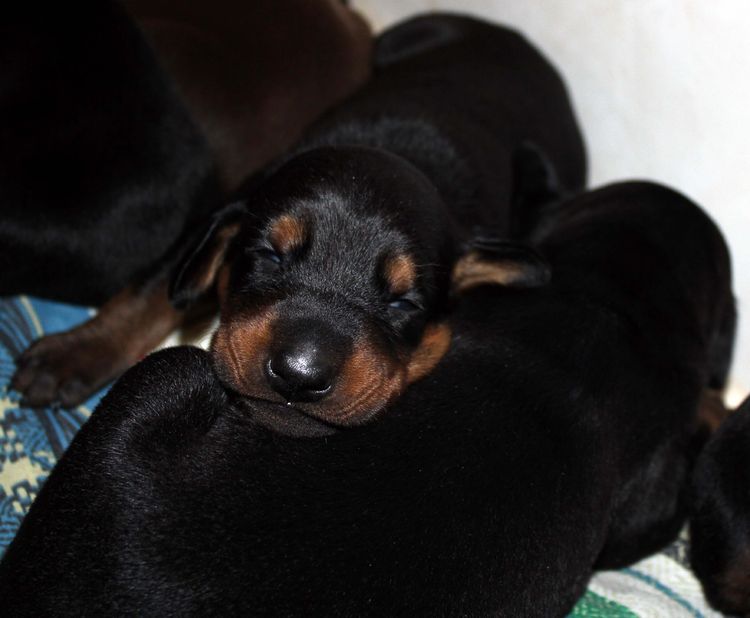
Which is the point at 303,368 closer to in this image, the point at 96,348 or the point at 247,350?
the point at 247,350

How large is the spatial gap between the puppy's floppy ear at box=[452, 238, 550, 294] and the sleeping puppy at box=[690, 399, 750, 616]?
0.65 m

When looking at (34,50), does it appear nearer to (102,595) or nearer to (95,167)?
(95,167)

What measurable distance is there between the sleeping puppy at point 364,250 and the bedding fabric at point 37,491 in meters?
0.53

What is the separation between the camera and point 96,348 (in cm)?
318

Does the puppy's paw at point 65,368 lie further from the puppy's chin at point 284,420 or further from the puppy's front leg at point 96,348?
the puppy's chin at point 284,420

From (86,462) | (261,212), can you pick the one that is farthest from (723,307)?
(86,462)

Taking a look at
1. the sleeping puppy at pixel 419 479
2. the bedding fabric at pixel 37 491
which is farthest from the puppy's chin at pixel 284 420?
the bedding fabric at pixel 37 491

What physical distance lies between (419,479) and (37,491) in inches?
41.8

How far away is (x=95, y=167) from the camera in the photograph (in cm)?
326

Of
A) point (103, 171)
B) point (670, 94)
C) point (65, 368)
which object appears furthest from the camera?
point (670, 94)

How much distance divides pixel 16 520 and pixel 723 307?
2177 millimetres

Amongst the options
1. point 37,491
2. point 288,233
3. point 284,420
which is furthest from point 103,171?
point 284,420

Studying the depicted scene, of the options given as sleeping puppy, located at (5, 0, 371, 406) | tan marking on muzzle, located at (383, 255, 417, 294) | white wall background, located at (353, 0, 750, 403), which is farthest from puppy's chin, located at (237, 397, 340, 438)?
white wall background, located at (353, 0, 750, 403)

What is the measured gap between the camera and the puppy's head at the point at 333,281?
2.48 metres
